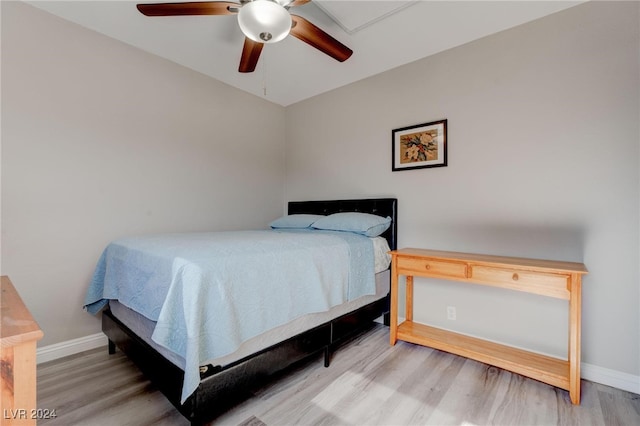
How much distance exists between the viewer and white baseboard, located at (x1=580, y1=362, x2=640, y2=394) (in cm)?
181

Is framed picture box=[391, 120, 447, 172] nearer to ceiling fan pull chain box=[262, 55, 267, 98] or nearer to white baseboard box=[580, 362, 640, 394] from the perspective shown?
ceiling fan pull chain box=[262, 55, 267, 98]

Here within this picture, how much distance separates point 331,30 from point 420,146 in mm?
1261

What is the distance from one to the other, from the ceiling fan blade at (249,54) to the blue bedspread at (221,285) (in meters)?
1.29

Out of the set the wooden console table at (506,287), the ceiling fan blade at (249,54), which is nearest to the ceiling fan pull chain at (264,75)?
the ceiling fan blade at (249,54)

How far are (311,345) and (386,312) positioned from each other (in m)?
1.05

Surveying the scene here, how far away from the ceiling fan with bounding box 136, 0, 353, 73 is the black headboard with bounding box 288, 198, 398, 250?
1.49 meters

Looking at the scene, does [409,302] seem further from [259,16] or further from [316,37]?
[259,16]

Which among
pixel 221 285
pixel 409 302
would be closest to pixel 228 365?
pixel 221 285

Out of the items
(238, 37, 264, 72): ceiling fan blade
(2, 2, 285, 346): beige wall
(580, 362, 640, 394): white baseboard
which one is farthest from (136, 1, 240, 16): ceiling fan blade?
(580, 362, 640, 394): white baseboard

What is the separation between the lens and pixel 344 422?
1.52m

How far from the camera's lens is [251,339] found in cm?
155

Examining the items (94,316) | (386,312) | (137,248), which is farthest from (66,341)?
(386,312)

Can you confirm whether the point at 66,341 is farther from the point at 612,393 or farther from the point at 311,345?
the point at 612,393

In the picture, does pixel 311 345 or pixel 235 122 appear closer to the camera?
pixel 311 345
